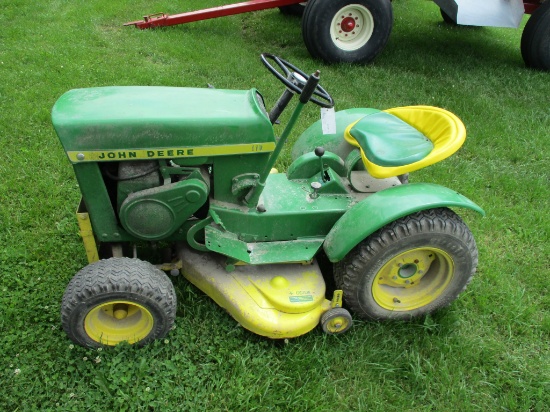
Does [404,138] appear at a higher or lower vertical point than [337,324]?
higher

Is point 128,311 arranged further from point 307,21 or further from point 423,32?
point 423,32

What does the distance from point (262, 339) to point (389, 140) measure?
1280mm

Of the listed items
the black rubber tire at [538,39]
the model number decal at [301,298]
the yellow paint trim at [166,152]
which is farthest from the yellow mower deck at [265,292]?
the black rubber tire at [538,39]

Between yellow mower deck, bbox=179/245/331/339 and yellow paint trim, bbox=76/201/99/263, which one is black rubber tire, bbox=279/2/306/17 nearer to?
yellow mower deck, bbox=179/245/331/339

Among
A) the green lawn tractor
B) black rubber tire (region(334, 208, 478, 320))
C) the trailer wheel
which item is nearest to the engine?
the green lawn tractor

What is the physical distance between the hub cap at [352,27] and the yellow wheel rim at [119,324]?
4.16 meters

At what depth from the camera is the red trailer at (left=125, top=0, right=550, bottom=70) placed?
515cm

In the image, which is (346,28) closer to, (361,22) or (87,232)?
(361,22)

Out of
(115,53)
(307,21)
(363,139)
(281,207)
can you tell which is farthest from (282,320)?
(115,53)

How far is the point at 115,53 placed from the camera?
5.64m

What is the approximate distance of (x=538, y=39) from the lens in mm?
5906

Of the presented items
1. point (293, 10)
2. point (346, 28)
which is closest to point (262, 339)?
point (346, 28)

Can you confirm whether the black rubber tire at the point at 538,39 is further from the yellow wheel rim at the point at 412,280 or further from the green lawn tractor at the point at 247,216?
the yellow wheel rim at the point at 412,280

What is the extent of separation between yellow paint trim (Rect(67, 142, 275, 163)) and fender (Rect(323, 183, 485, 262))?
0.53m
